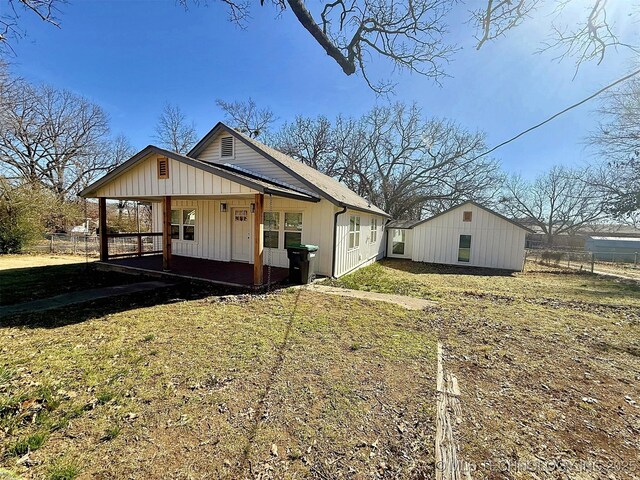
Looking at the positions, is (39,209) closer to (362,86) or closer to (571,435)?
(362,86)

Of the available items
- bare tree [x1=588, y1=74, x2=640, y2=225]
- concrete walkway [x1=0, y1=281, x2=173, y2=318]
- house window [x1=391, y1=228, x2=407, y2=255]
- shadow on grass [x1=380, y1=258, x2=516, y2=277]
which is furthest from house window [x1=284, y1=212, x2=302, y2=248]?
bare tree [x1=588, y1=74, x2=640, y2=225]

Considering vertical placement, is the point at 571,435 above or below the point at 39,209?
below

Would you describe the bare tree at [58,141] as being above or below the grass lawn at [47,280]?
above

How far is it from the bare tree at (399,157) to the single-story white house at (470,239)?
1268 centimetres

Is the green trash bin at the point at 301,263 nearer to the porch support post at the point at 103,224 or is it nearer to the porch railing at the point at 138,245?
the porch support post at the point at 103,224

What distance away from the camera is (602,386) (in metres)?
3.46

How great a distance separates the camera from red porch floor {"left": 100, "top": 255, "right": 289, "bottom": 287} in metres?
8.17

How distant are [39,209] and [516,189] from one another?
47.5 metres

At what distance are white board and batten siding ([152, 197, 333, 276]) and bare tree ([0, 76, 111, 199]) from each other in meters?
23.1

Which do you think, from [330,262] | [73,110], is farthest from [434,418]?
[73,110]

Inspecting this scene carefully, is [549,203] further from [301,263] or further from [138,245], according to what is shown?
[138,245]

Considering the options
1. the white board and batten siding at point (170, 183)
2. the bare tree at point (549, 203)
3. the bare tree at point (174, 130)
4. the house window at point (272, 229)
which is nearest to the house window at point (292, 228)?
the house window at point (272, 229)

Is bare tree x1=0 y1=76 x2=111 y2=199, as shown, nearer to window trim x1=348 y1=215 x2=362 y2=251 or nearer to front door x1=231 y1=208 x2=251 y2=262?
front door x1=231 y1=208 x2=251 y2=262

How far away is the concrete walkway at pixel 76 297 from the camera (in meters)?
5.36
